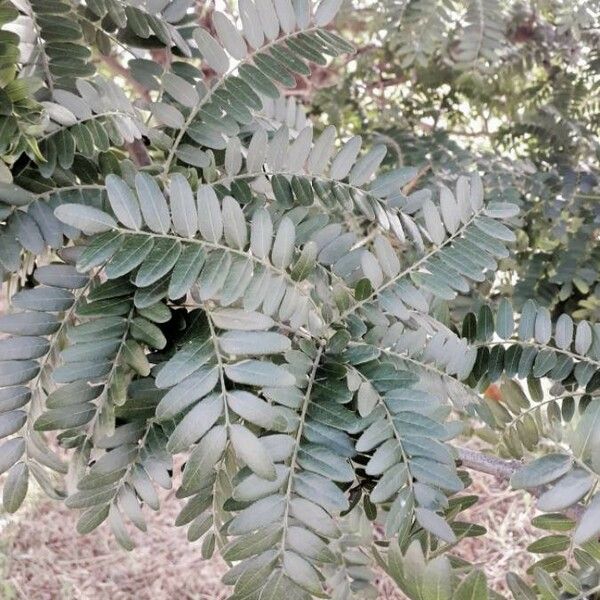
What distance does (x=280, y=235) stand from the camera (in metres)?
0.51

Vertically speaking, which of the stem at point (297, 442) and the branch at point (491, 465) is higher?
the stem at point (297, 442)

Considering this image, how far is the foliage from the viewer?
0.44 meters

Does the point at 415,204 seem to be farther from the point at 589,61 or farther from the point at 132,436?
the point at 589,61

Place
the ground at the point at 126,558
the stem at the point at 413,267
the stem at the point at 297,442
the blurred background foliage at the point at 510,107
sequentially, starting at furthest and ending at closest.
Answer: the ground at the point at 126,558 → the blurred background foliage at the point at 510,107 → the stem at the point at 413,267 → the stem at the point at 297,442

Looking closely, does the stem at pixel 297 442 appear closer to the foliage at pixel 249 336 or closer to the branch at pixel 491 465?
the foliage at pixel 249 336

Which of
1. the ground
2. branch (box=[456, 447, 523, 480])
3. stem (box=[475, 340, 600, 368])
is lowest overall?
the ground

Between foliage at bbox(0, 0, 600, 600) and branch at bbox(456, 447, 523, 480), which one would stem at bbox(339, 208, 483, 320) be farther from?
branch at bbox(456, 447, 523, 480)

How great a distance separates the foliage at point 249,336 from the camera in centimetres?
44

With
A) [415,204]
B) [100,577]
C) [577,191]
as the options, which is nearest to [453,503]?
[415,204]

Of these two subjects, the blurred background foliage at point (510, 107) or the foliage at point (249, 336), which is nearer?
the foliage at point (249, 336)

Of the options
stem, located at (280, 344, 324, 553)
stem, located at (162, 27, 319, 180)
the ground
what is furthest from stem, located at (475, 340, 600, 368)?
the ground

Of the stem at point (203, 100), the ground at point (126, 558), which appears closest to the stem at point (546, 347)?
the stem at point (203, 100)

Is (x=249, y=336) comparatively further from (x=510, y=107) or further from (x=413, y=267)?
(x=510, y=107)

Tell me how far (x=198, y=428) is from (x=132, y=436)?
0.41 feet
